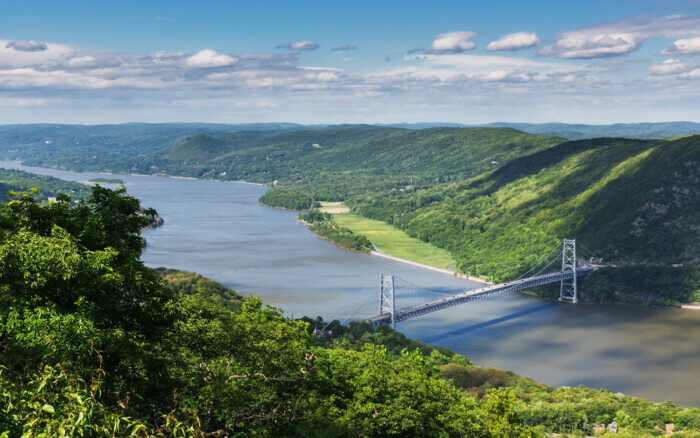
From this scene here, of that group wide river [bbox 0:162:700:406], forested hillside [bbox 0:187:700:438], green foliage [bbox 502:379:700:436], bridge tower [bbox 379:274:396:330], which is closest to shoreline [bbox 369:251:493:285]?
wide river [bbox 0:162:700:406]

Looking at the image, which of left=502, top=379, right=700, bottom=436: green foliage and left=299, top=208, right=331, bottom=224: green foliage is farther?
left=299, top=208, right=331, bottom=224: green foliage

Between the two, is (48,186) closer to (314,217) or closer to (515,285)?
(314,217)

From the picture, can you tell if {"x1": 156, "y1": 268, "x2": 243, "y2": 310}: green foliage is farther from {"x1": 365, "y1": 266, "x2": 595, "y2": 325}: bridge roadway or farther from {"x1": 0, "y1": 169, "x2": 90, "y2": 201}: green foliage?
{"x1": 0, "y1": 169, "x2": 90, "y2": 201}: green foliage

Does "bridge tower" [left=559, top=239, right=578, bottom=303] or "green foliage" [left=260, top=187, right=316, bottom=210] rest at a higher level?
"green foliage" [left=260, top=187, right=316, bottom=210]

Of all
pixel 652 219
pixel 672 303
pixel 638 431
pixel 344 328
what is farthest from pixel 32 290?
pixel 652 219

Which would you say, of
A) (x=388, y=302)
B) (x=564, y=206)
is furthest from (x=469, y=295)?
(x=564, y=206)

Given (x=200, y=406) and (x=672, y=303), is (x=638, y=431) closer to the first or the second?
(x=200, y=406)
